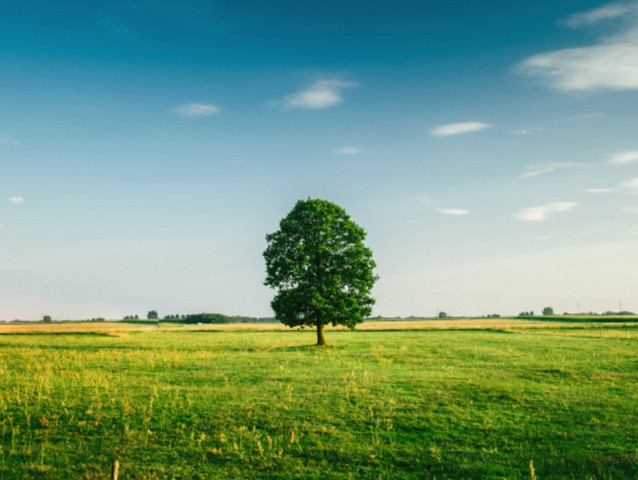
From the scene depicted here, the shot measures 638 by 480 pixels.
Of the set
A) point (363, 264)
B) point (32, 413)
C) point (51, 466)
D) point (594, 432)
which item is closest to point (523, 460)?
point (594, 432)

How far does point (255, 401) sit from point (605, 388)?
19470 mm

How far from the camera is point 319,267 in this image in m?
48.7

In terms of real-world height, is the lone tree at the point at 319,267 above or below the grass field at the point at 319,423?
above

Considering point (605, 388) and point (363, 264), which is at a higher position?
point (363, 264)

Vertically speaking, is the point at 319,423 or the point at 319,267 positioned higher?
the point at 319,267

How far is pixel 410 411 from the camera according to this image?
19203 mm

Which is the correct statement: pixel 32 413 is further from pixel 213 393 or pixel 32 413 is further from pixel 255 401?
pixel 255 401

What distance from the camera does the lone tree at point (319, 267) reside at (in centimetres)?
4716

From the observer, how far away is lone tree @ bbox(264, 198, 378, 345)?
47.2 metres

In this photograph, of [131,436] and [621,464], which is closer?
[621,464]

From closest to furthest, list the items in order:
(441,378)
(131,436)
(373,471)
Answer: (373,471)
(131,436)
(441,378)

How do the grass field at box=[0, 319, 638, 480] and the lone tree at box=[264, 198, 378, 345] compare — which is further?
the lone tree at box=[264, 198, 378, 345]

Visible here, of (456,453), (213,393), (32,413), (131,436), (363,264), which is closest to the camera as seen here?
(456,453)

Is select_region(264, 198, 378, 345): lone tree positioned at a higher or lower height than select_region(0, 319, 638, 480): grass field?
higher
